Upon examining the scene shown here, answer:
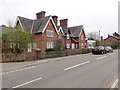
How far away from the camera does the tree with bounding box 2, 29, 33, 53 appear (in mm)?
21391

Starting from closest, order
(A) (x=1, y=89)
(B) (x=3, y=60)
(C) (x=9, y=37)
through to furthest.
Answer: (A) (x=1, y=89)
(B) (x=3, y=60)
(C) (x=9, y=37)

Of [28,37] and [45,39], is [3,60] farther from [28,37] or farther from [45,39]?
[45,39]

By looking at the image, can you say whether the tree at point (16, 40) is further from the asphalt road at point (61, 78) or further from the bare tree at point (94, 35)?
the bare tree at point (94, 35)

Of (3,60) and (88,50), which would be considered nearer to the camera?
(3,60)

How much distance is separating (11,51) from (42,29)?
42.7 feet

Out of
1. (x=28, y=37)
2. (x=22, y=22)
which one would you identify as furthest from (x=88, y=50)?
(x=28, y=37)

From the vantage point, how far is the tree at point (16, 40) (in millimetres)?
21391

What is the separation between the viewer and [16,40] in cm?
2136

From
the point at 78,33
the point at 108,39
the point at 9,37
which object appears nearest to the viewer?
the point at 9,37

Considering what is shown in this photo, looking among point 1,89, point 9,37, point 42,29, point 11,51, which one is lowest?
point 1,89

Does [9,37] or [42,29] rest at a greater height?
[42,29]

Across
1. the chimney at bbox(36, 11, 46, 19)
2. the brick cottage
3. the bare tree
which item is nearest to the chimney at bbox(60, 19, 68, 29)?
the brick cottage

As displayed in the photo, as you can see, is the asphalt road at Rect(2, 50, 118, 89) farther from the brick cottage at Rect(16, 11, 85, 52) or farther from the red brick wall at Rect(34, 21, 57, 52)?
the red brick wall at Rect(34, 21, 57, 52)

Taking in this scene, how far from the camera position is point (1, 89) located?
721 centimetres
